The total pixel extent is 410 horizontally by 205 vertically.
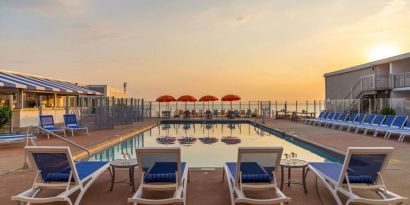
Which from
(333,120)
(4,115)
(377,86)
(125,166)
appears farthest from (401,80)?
(4,115)

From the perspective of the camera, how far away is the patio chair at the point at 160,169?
429 cm

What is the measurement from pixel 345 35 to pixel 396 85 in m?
5.25

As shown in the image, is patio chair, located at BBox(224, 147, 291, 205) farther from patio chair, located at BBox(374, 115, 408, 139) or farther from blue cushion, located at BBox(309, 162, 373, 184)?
patio chair, located at BBox(374, 115, 408, 139)

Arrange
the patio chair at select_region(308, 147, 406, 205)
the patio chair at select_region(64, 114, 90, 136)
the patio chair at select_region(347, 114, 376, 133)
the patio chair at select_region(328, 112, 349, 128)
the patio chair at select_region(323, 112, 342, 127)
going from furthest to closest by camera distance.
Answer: the patio chair at select_region(323, 112, 342, 127) < the patio chair at select_region(328, 112, 349, 128) < the patio chair at select_region(347, 114, 376, 133) < the patio chair at select_region(64, 114, 90, 136) < the patio chair at select_region(308, 147, 406, 205)

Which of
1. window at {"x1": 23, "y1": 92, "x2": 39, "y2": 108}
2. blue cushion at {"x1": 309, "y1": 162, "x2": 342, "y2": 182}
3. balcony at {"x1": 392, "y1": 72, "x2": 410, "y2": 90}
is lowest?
blue cushion at {"x1": 309, "y1": 162, "x2": 342, "y2": 182}

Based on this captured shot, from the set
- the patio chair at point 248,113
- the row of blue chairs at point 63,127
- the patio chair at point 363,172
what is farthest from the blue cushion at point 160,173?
the patio chair at point 248,113

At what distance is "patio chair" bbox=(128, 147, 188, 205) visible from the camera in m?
4.29

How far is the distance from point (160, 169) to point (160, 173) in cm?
6

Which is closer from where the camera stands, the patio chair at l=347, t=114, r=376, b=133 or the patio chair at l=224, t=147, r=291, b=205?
the patio chair at l=224, t=147, r=291, b=205

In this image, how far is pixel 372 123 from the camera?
45.3 feet

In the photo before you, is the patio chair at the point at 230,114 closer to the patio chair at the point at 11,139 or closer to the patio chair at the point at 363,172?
the patio chair at the point at 11,139

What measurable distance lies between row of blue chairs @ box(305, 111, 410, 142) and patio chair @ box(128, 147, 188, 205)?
9.26 meters

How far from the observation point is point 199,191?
514cm

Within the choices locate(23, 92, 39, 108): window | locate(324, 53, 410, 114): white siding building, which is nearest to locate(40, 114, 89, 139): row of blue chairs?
locate(23, 92, 39, 108): window
